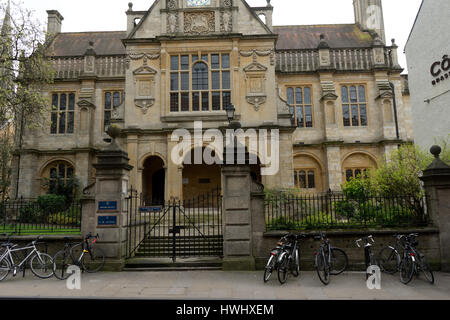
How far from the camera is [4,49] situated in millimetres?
15180

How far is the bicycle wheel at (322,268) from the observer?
25.4ft

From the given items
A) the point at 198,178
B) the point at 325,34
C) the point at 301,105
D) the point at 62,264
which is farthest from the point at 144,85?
the point at 325,34

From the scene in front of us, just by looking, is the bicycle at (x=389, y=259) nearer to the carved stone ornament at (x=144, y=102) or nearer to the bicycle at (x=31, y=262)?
the bicycle at (x=31, y=262)

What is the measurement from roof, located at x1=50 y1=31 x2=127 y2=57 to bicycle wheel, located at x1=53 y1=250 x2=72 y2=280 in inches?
874

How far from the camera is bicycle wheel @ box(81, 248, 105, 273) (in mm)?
9375

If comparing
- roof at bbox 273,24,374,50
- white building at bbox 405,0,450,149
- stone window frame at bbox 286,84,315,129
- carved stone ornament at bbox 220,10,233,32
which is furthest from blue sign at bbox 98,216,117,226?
roof at bbox 273,24,374,50

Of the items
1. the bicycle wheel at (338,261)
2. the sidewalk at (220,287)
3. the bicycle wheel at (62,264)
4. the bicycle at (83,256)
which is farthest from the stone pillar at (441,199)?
the bicycle wheel at (62,264)

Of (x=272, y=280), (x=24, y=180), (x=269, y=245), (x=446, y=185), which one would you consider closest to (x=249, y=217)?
(x=269, y=245)

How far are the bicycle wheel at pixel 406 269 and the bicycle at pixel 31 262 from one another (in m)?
8.99

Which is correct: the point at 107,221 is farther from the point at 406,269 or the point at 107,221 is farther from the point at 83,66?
the point at 83,66

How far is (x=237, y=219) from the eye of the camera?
9.58 meters

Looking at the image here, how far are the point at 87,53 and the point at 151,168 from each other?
10.7 m

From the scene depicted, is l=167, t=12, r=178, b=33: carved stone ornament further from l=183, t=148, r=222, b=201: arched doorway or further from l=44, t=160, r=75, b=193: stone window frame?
l=44, t=160, r=75, b=193: stone window frame

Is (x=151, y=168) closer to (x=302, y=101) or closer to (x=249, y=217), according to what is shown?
(x=302, y=101)
